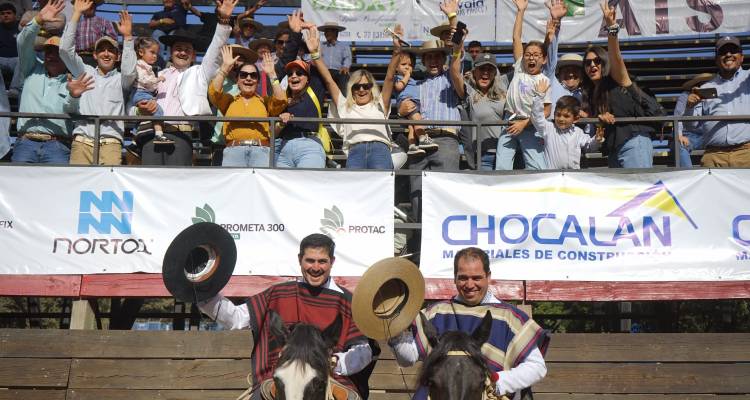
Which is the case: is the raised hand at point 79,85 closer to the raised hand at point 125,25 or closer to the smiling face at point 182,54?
the raised hand at point 125,25

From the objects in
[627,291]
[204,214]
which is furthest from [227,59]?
[627,291]

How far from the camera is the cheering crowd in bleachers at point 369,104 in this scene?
32.2 ft

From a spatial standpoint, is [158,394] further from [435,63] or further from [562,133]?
[562,133]

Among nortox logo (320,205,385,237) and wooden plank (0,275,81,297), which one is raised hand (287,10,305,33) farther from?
wooden plank (0,275,81,297)

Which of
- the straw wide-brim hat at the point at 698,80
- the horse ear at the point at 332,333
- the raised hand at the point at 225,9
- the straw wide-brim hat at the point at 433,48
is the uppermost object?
the raised hand at the point at 225,9

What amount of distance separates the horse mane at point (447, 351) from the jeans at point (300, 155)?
4874mm

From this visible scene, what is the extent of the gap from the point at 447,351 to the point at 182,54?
6.35 metres

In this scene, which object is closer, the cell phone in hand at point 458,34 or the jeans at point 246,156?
the jeans at point 246,156

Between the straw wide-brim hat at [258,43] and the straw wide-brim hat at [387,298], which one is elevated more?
the straw wide-brim hat at [258,43]

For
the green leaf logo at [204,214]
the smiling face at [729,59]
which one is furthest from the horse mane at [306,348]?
the smiling face at [729,59]

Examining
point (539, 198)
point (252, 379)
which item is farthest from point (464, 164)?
point (252, 379)

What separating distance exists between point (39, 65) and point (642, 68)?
9489 millimetres

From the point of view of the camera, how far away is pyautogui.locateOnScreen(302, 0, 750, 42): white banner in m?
14.2

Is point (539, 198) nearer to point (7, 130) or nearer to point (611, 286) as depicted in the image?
point (611, 286)
